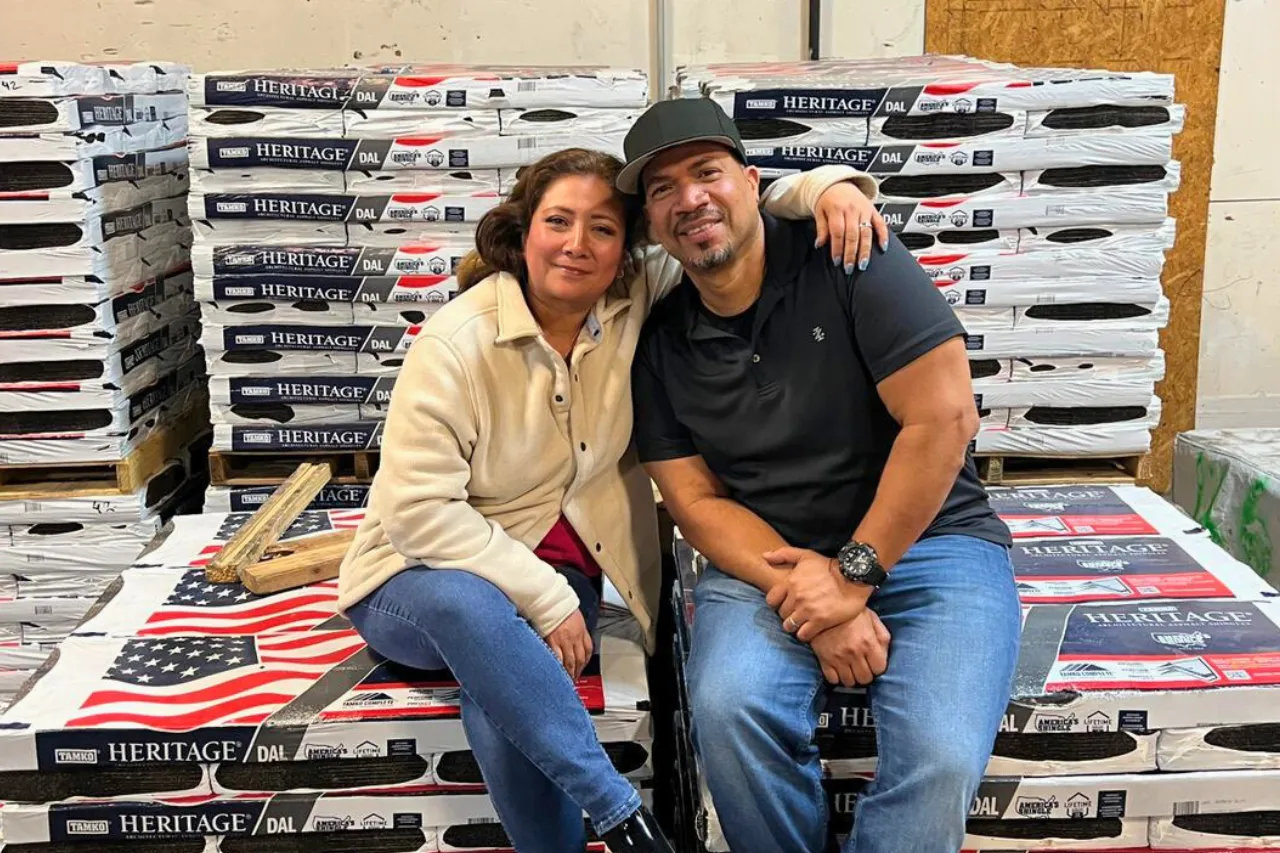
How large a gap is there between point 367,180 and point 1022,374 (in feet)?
7.60

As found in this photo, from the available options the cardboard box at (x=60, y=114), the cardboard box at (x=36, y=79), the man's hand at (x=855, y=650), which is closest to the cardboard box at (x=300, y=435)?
the cardboard box at (x=60, y=114)

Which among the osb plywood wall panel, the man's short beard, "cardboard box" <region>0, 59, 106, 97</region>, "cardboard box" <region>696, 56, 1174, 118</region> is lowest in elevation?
the man's short beard

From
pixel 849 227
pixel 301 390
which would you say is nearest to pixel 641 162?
pixel 849 227

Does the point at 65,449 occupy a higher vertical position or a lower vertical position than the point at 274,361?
lower

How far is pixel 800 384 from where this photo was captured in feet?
9.14

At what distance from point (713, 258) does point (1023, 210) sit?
1.75 meters

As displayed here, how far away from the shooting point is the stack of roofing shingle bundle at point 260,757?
2779mm

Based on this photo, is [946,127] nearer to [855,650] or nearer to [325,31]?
[855,650]

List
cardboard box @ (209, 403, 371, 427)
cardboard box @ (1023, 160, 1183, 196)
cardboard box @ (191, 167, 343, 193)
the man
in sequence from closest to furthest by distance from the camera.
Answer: the man, cardboard box @ (1023, 160, 1183, 196), cardboard box @ (191, 167, 343, 193), cardboard box @ (209, 403, 371, 427)

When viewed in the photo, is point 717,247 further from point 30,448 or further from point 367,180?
point 30,448

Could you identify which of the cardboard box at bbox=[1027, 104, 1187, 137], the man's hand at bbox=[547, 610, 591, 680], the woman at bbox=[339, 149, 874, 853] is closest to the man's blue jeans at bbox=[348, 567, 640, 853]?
the woman at bbox=[339, 149, 874, 853]

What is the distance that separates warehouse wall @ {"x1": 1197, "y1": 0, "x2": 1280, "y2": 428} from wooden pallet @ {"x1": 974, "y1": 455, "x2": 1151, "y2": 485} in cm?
201

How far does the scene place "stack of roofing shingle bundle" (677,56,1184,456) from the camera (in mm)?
3939

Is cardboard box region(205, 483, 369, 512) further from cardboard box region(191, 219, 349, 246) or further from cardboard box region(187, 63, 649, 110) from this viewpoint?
cardboard box region(187, 63, 649, 110)
